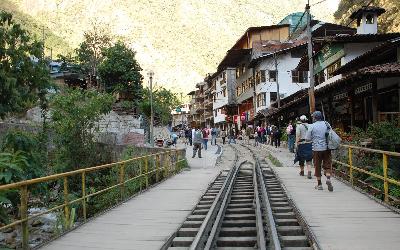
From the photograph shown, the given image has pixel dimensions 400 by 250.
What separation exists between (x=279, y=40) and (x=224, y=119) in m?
23.3

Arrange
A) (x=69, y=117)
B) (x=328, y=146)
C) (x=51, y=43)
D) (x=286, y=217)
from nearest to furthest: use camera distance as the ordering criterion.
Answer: (x=286, y=217) → (x=328, y=146) → (x=69, y=117) → (x=51, y=43)

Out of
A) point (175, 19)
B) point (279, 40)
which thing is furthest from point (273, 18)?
point (279, 40)

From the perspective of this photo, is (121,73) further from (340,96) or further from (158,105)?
(340,96)

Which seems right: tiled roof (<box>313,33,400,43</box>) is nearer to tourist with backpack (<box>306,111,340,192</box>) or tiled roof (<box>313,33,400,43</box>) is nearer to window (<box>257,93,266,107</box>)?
tourist with backpack (<box>306,111,340,192</box>)

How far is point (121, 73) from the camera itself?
2298 inches

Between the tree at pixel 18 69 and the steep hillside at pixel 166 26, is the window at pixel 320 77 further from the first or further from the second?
the steep hillside at pixel 166 26

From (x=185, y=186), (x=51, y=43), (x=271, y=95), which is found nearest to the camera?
(x=185, y=186)

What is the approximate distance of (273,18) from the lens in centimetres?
18662

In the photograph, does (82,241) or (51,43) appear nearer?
(82,241)

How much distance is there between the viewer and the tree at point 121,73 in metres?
58.0

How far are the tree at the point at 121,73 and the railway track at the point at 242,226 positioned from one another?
153 feet

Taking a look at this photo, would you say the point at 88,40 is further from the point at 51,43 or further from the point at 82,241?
the point at 82,241

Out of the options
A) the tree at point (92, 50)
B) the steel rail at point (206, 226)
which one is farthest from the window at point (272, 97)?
the steel rail at point (206, 226)

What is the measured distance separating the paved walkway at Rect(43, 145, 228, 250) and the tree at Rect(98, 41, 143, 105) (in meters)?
45.2
